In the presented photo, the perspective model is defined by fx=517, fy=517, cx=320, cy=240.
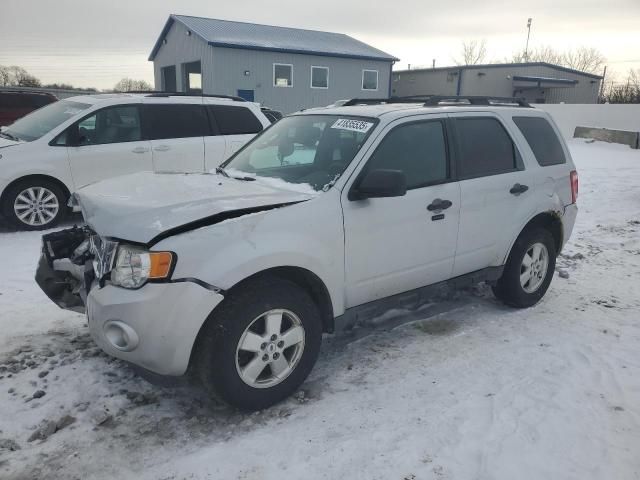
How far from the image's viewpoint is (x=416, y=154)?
3.85m

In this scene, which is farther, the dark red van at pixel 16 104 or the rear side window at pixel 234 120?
the dark red van at pixel 16 104

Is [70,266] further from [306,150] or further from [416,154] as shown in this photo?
[416,154]

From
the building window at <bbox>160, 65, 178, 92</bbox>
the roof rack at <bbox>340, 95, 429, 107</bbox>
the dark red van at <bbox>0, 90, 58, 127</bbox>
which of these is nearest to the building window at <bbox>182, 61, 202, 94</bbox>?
the building window at <bbox>160, 65, 178, 92</bbox>

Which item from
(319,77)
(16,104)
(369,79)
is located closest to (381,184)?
(16,104)

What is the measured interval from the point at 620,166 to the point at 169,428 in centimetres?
1455

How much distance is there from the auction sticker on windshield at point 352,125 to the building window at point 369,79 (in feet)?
87.2

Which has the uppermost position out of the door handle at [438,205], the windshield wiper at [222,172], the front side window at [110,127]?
the front side window at [110,127]

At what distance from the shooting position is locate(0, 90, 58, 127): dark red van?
13320 millimetres

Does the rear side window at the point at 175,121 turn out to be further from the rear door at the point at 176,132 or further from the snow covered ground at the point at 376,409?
the snow covered ground at the point at 376,409

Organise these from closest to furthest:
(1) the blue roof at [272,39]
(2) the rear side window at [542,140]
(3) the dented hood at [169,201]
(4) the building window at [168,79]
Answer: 1. (3) the dented hood at [169,201]
2. (2) the rear side window at [542,140]
3. (1) the blue roof at [272,39]
4. (4) the building window at [168,79]

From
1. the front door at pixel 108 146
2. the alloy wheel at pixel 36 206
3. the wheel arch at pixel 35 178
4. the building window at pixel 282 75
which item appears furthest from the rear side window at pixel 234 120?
the building window at pixel 282 75

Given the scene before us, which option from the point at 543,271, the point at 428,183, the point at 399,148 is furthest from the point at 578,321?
the point at 399,148

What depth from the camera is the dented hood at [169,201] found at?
2.84m

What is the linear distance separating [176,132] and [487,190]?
522 centimetres
